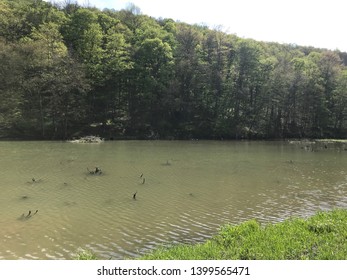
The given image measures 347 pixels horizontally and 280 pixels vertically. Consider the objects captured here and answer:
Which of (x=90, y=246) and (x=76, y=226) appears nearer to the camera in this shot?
(x=90, y=246)

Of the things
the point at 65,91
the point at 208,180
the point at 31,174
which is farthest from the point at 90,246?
the point at 65,91

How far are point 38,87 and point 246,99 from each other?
143ft

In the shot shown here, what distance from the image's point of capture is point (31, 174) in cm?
2930

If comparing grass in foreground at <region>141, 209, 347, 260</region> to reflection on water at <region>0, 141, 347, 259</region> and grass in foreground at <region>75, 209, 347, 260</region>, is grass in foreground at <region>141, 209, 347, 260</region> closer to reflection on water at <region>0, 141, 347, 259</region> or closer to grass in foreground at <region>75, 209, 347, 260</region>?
grass in foreground at <region>75, 209, 347, 260</region>

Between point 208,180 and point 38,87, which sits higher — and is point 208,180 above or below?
below

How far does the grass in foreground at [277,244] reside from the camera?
32.8 ft

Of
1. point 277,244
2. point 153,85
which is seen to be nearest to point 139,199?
point 277,244

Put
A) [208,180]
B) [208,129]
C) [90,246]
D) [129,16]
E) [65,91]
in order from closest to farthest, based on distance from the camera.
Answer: [90,246]
[208,180]
[65,91]
[208,129]
[129,16]

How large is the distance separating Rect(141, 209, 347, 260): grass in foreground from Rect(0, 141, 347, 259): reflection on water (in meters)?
2.67

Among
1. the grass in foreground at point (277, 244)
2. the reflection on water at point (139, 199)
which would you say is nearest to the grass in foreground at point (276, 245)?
the grass in foreground at point (277, 244)

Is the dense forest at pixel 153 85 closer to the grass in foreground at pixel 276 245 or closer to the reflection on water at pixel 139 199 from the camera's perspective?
the reflection on water at pixel 139 199

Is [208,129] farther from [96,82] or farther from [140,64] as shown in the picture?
[96,82]

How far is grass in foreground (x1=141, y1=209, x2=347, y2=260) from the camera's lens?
1000 cm

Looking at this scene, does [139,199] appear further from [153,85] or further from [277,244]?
[153,85]
